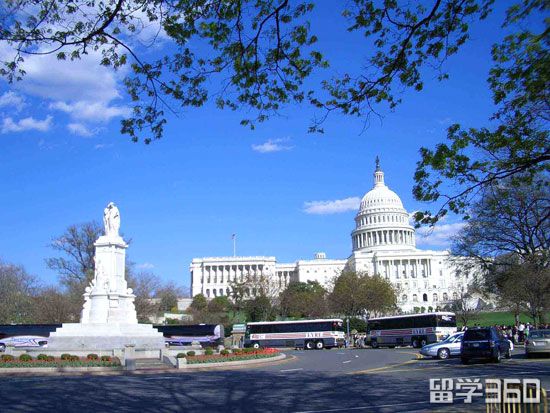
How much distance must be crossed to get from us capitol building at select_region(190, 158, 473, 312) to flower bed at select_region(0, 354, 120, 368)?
122 meters

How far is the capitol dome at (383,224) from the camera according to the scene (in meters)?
162

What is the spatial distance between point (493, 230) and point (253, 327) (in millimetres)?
25015

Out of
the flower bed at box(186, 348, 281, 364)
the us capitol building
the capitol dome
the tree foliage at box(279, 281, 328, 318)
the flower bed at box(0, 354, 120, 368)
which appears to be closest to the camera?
the flower bed at box(0, 354, 120, 368)

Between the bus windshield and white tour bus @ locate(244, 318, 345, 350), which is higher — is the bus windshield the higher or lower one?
the higher one

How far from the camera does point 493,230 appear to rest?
47.5 meters

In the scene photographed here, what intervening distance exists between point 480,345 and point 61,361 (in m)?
18.8

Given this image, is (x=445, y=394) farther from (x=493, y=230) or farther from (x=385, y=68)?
(x=493, y=230)

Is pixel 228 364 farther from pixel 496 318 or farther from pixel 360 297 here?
pixel 496 318

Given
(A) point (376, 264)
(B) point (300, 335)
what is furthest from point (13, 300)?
(A) point (376, 264)

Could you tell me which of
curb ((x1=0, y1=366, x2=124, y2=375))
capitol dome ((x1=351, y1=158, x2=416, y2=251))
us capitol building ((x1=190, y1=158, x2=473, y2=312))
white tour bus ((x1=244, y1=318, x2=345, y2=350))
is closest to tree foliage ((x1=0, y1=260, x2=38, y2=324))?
white tour bus ((x1=244, y1=318, x2=345, y2=350))

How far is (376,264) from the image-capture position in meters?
155

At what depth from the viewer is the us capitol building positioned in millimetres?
154375

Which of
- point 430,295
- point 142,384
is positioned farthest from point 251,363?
point 430,295

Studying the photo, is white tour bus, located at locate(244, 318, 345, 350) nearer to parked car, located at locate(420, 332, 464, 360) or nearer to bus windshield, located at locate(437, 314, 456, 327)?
bus windshield, located at locate(437, 314, 456, 327)
